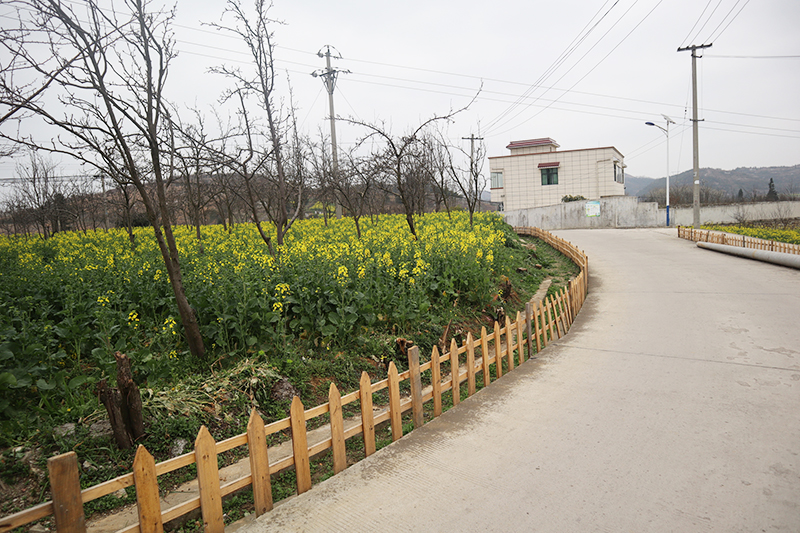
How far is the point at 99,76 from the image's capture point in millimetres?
4883

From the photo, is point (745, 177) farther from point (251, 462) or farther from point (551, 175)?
point (251, 462)

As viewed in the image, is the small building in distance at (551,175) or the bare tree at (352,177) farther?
the small building in distance at (551,175)

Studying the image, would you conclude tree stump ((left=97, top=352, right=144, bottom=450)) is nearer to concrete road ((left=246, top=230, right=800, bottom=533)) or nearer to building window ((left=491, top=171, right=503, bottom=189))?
concrete road ((left=246, top=230, right=800, bottom=533))

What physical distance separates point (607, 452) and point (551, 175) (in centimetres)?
4670

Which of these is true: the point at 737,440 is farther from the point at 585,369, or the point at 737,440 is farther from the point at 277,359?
the point at 277,359

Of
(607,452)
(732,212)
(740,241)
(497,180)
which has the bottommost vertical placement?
(607,452)

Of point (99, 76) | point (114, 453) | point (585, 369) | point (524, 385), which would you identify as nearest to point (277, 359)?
point (114, 453)

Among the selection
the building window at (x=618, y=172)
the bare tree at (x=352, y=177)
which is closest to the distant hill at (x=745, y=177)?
the building window at (x=618, y=172)

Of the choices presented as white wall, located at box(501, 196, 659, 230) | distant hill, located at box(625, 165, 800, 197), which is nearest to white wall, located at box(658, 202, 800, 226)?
white wall, located at box(501, 196, 659, 230)

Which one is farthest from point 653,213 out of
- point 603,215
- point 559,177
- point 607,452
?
point 607,452

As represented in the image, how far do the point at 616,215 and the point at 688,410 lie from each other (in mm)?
36416

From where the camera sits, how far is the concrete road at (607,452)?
326cm

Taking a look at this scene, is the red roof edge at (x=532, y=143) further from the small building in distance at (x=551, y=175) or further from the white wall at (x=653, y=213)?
the white wall at (x=653, y=213)

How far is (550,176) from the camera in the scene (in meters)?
47.4
